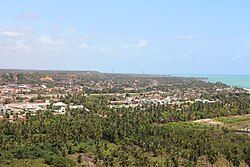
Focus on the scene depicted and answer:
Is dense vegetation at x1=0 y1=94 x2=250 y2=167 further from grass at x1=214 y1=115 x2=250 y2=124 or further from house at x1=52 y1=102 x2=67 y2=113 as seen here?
grass at x1=214 y1=115 x2=250 y2=124

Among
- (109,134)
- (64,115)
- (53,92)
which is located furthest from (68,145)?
(53,92)

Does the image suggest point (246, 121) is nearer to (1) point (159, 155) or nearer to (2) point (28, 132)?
(1) point (159, 155)

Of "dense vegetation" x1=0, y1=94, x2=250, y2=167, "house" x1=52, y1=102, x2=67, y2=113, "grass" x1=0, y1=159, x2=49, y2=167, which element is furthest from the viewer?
"house" x1=52, y1=102, x2=67, y2=113

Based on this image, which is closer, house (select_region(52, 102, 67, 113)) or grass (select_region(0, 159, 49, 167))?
grass (select_region(0, 159, 49, 167))

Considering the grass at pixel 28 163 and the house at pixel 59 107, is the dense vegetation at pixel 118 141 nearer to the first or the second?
the grass at pixel 28 163

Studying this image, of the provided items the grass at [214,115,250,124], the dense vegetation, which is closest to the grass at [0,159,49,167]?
the dense vegetation

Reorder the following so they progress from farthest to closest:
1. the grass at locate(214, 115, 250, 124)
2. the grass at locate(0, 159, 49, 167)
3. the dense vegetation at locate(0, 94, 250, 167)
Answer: the grass at locate(214, 115, 250, 124), the dense vegetation at locate(0, 94, 250, 167), the grass at locate(0, 159, 49, 167)

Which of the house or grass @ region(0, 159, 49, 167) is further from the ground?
the house

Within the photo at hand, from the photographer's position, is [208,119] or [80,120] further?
[208,119]

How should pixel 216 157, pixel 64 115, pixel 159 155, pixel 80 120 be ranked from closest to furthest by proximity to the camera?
pixel 216 157, pixel 159 155, pixel 80 120, pixel 64 115
